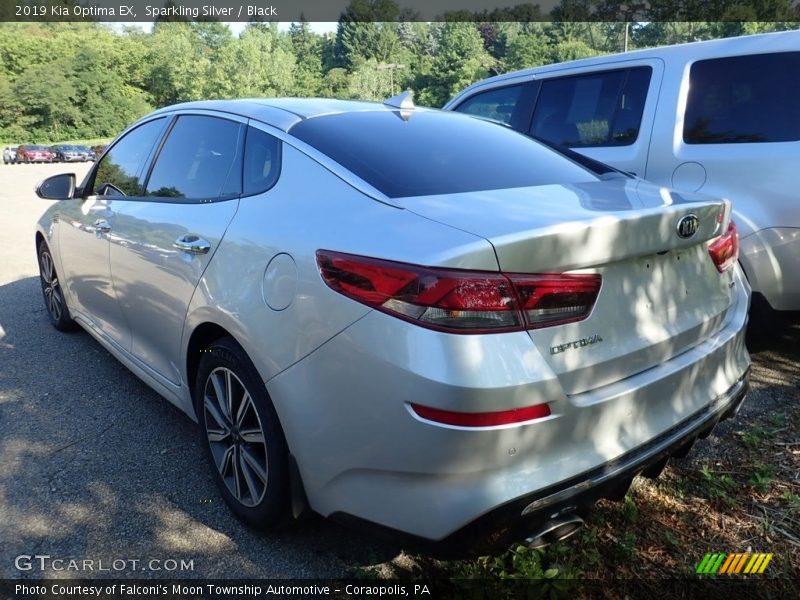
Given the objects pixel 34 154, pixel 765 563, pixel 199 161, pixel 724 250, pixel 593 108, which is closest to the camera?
pixel 765 563

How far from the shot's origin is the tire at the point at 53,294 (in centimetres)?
476

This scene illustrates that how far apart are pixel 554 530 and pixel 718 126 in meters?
3.04

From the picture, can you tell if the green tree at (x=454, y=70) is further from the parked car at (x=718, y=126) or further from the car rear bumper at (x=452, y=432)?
the car rear bumper at (x=452, y=432)

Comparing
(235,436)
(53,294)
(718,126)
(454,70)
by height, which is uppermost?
(454,70)

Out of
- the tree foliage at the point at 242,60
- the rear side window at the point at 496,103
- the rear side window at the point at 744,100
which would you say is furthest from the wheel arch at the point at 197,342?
the tree foliage at the point at 242,60

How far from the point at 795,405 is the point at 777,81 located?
6.15ft

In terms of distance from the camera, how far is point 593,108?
4609mm

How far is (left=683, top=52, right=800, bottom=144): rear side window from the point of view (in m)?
3.56

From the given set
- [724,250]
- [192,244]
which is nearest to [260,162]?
[192,244]

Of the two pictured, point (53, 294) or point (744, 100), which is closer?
point (744, 100)

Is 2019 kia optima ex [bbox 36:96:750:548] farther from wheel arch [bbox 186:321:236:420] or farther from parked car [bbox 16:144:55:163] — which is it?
parked car [bbox 16:144:55:163]

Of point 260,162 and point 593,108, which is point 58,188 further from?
point 593,108

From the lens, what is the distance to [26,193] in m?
18.3

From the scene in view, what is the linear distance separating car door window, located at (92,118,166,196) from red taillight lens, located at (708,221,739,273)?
2831mm
